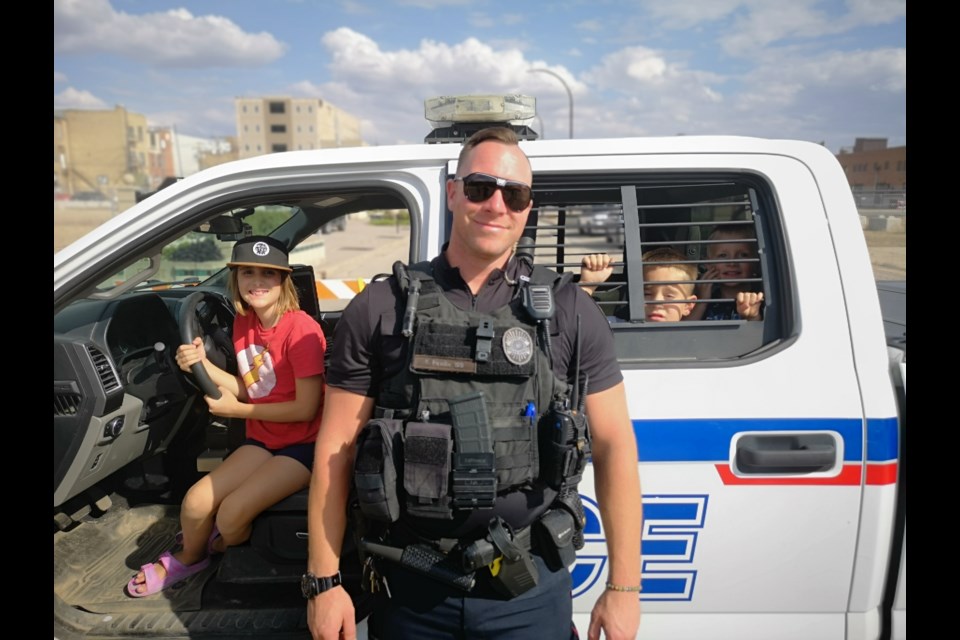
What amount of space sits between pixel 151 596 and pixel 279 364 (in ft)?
2.97

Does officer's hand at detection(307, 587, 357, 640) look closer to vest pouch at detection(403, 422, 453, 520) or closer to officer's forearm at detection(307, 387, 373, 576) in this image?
officer's forearm at detection(307, 387, 373, 576)

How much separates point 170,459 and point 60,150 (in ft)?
284

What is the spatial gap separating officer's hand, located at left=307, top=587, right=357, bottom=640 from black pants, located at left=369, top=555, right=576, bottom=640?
0.10 metres

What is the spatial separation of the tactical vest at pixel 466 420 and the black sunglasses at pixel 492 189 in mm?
202

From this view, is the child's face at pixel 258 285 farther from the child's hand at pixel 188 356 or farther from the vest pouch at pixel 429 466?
the vest pouch at pixel 429 466

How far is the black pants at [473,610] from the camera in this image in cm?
146

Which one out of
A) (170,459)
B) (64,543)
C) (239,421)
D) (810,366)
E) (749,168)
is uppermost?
(749,168)

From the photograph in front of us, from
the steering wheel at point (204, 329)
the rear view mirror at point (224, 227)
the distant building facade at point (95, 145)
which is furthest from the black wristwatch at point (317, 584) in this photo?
the distant building facade at point (95, 145)

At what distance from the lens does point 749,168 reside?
6.08 ft

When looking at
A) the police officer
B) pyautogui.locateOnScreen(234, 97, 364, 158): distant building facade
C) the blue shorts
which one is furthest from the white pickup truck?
pyautogui.locateOnScreen(234, 97, 364, 158): distant building facade

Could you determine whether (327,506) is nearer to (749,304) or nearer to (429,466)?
(429,466)

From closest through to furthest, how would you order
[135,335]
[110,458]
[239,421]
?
[110,458], [135,335], [239,421]
